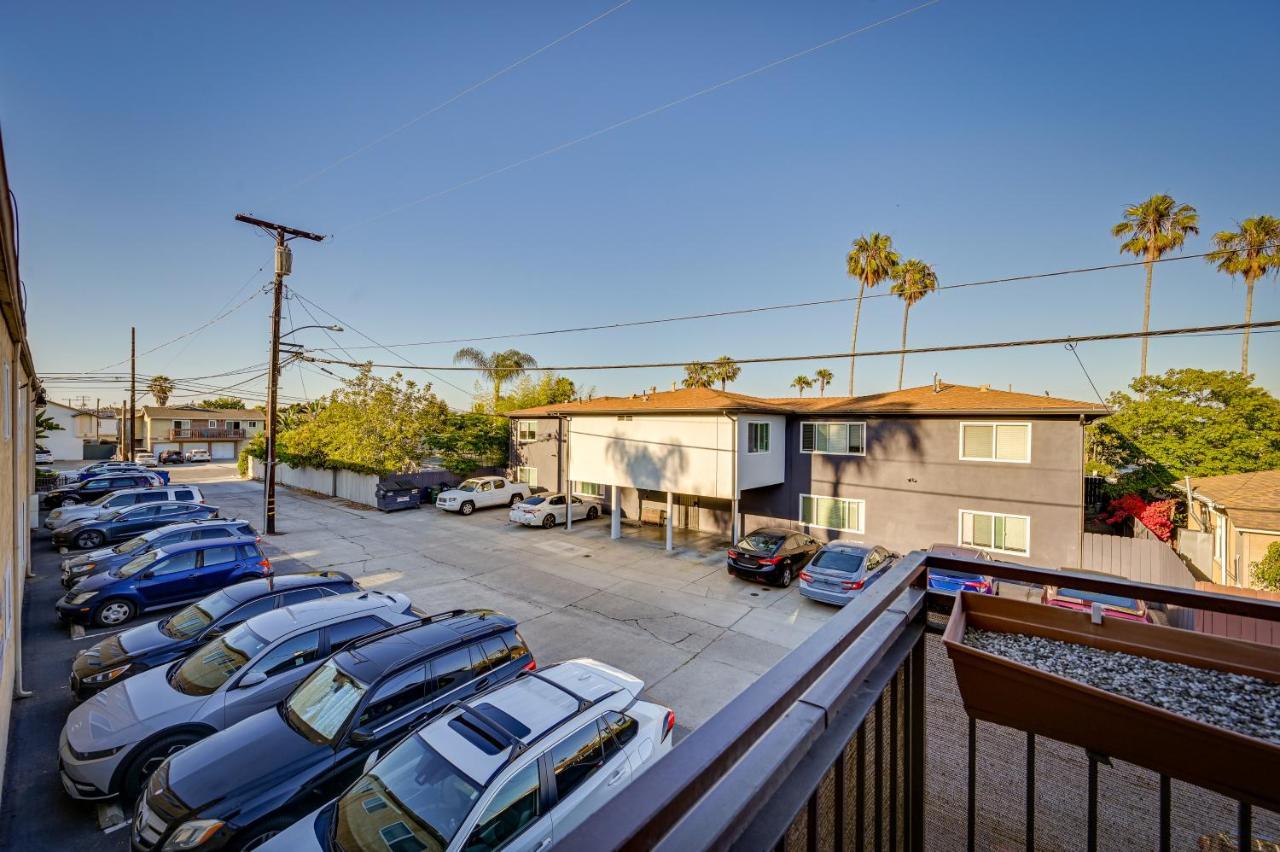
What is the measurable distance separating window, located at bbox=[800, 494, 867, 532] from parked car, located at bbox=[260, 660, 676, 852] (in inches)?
541

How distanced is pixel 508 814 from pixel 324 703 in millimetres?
2713

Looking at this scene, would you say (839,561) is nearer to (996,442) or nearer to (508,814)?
(996,442)

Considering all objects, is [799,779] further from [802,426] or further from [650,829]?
[802,426]

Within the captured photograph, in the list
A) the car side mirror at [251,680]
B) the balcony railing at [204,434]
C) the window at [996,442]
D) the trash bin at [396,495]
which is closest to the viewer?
the car side mirror at [251,680]

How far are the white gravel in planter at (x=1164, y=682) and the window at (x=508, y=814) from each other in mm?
3575

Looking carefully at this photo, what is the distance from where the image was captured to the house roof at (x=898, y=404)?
13867mm

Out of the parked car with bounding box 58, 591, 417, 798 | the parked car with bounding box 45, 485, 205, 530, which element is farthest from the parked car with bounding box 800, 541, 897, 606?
the parked car with bounding box 45, 485, 205, 530

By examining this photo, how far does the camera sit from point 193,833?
164 inches

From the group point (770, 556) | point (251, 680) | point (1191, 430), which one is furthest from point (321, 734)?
point (1191, 430)

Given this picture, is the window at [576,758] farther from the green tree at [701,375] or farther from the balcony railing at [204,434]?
the balcony railing at [204,434]

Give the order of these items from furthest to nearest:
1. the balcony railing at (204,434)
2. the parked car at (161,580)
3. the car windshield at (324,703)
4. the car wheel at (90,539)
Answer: the balcony railing at (204,434)
the car wheel at (90,539)
the parked car at (161,580)
the car windshield at (324,703)

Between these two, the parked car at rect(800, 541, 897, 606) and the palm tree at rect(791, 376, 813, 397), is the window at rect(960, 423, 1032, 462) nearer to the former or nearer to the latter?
the parked car at rect(800, 541, 897, 606)

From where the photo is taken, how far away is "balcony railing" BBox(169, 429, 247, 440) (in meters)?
52.4

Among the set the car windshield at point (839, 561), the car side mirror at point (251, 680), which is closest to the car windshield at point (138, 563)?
the car side mirror at point (251, 680)
